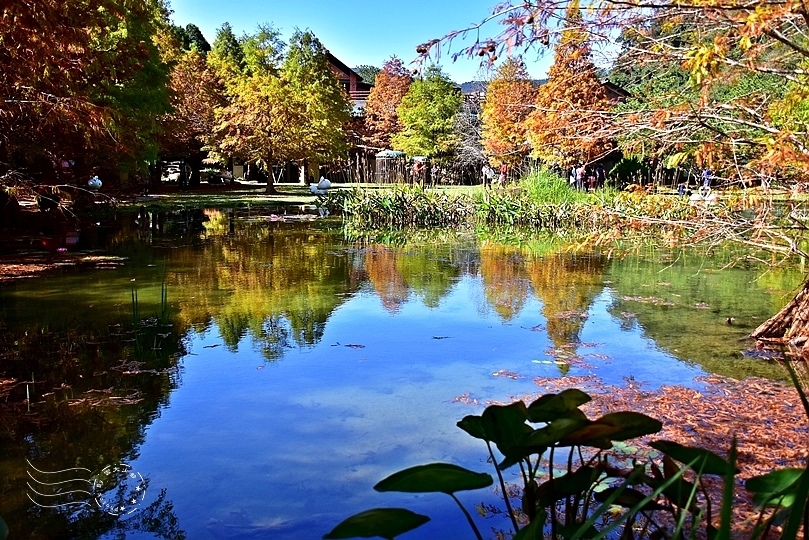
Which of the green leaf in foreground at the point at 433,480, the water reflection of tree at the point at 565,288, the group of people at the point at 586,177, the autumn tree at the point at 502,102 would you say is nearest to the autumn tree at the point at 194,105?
the autumn tree at the point at 502,102

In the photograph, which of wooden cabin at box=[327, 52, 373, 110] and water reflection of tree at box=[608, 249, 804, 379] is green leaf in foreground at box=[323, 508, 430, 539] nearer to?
water reflection of tree at box=[608, 249, 804, 379]

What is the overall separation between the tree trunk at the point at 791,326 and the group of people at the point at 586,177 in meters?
9.67

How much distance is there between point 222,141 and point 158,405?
2412 cm

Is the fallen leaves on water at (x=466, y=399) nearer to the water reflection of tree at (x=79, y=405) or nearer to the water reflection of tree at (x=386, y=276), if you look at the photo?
the water reflection of tree at (x=79, y=405)

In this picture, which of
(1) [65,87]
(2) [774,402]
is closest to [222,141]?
(1) [65,87]

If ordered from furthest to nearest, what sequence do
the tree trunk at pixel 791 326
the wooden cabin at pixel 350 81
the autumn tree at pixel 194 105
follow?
the wooden cabin at pixel 350 81 < the autumn tree at pixel 194 105 < the tree trunk at pixel 791 326

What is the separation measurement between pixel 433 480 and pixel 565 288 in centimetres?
713

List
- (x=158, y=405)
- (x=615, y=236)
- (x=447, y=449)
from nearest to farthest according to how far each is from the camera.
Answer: (x=447, y=449), (x=158, y=405), (x=615, y=236)

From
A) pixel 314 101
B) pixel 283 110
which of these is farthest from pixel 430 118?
pixel 283 110

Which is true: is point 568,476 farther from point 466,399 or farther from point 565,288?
point 565,288

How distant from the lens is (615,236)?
5.15m

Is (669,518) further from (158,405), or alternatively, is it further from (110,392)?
(110,392)

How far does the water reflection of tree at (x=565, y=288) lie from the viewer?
6352mm

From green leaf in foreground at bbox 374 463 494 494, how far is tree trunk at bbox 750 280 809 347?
4846mm
